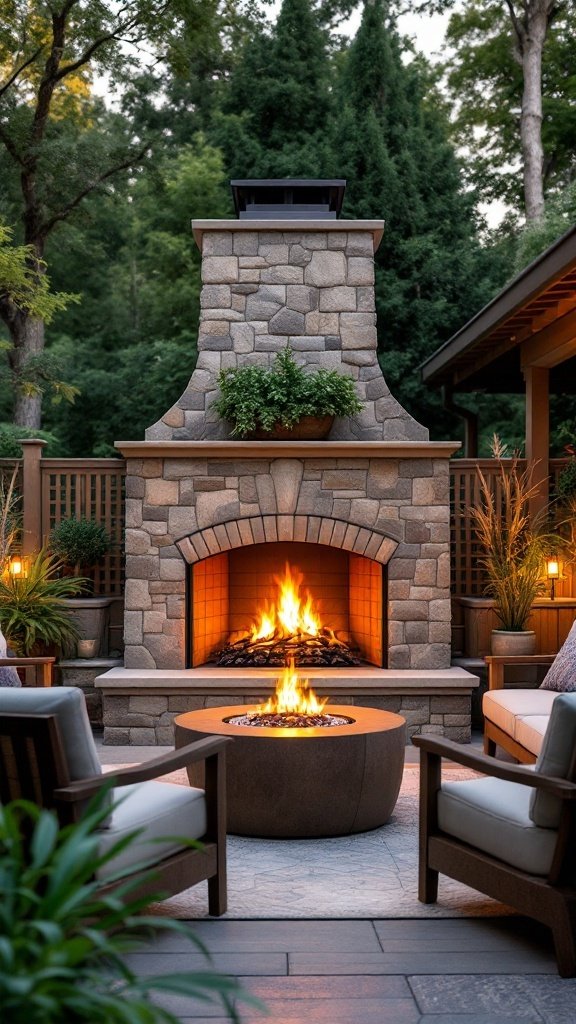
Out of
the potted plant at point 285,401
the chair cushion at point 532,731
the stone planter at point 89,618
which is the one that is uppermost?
the potted plant at point 285,401

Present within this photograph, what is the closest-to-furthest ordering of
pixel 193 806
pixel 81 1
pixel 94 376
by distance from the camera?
pixel 193 806
pixel 81 1
pixel 94 376

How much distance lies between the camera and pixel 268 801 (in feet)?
14.8

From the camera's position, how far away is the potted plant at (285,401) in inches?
272

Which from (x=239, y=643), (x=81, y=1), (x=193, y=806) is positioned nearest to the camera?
(x=193, y=806)

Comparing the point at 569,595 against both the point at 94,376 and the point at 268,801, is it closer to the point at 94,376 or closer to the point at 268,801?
the point at 268,801

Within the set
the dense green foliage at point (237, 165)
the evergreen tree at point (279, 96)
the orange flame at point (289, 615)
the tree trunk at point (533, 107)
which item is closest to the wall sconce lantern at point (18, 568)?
the orange flame at point (289, 615)

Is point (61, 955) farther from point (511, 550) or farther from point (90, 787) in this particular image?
point (511, 550)

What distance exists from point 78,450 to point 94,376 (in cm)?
133

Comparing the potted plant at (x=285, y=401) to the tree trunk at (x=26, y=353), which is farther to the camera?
the tree trunk at (x=26, y=353)

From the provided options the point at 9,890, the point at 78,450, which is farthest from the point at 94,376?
the point at 9,890

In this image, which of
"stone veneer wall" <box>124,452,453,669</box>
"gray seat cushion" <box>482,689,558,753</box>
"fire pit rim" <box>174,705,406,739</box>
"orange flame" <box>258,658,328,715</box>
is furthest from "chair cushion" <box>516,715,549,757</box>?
"stone veneer wall" <box>124,452,453,669</box>

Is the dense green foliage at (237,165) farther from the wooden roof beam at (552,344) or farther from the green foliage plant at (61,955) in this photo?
the green foliage plant at (61,955)

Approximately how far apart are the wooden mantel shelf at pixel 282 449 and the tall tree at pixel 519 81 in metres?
9.40

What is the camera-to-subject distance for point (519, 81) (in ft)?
55.9
